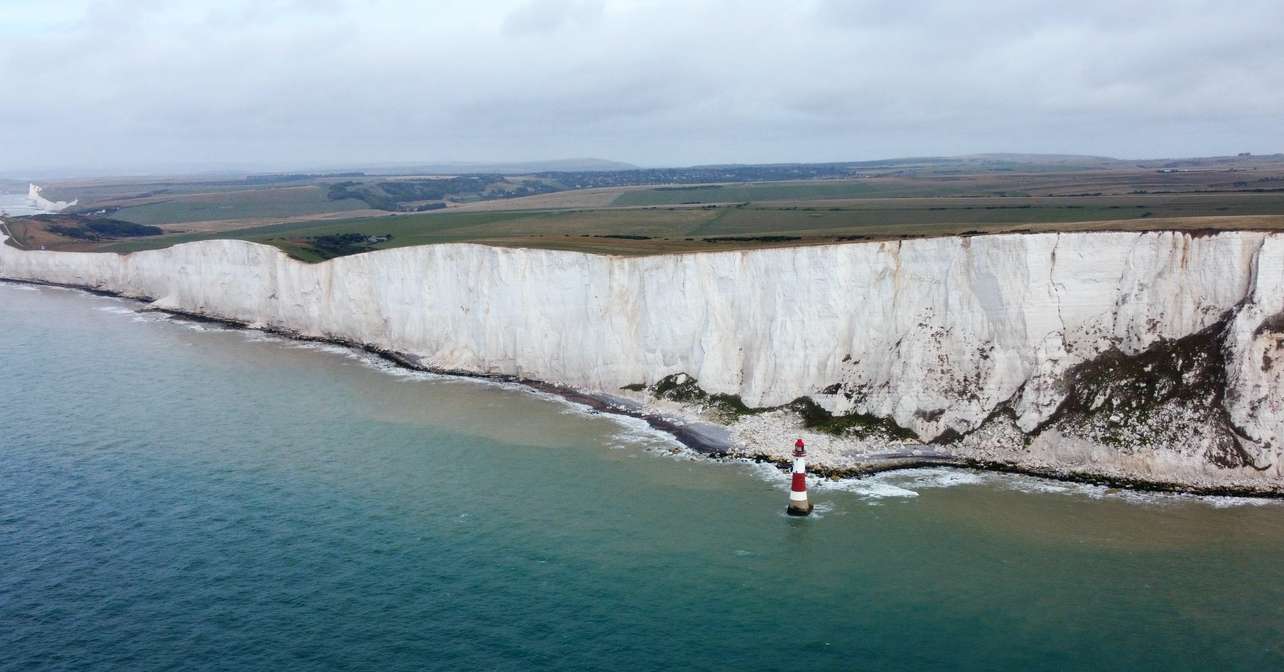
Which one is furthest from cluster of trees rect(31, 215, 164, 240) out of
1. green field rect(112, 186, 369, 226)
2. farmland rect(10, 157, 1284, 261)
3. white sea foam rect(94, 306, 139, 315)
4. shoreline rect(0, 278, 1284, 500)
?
shoreline rect(0, 278, 1284, 500)

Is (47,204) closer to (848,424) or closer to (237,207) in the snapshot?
(237,207)

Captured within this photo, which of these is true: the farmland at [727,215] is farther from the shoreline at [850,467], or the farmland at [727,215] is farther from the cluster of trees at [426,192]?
the shoreline at [850,467]

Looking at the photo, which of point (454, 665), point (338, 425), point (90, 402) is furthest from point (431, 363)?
point (454, 665)

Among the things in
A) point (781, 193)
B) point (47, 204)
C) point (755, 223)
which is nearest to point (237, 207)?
point (47, 204)

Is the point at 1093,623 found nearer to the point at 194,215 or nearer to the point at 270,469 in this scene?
the point at 270,469

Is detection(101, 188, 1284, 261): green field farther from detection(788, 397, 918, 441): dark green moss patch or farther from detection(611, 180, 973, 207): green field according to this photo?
detection(611, 180, 973, 207): green field

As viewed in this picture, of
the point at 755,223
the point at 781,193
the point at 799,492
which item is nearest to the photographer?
the point at 799,492

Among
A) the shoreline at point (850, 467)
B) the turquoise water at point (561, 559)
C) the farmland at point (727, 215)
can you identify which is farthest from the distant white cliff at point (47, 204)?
the shoreline at point (850, 467)
